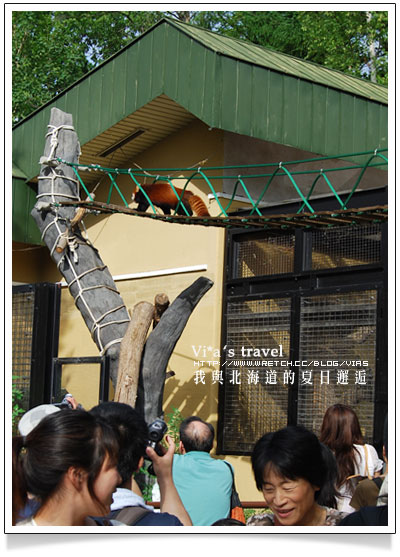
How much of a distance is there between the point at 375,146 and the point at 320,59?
10.6 metres

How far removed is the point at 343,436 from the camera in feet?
14.6

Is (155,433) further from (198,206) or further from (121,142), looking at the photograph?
(121,142)

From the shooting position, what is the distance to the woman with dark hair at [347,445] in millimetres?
4445

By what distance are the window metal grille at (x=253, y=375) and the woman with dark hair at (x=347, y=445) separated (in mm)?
2810

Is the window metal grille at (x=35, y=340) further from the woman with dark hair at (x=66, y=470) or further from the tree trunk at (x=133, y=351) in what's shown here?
the woman with dark hair at (x=66, y=470)

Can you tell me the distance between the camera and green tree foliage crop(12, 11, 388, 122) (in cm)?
1424

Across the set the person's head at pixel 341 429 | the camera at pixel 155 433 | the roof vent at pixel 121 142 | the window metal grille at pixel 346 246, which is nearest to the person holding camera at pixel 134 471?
the camera at pixel 155 433

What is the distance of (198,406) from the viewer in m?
8.35

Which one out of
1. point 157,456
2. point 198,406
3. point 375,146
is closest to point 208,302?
point 198,406

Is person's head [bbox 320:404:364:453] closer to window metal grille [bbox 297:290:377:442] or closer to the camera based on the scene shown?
the camera

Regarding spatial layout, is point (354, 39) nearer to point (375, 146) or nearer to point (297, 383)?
point (375, 146)

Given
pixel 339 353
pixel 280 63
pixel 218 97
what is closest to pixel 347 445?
pixel 339 353

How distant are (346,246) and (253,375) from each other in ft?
4.77

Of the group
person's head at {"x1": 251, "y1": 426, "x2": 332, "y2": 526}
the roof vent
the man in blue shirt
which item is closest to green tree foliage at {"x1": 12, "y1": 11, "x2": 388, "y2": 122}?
the roof vent
